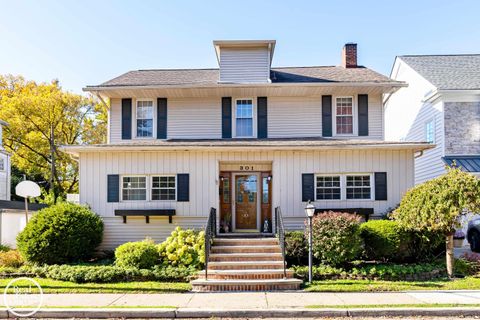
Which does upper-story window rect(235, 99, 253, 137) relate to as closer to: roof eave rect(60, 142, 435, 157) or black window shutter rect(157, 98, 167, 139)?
roof eave rect(60, 142, 435, 157)

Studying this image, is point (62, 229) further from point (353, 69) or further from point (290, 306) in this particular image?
point (353, 69)

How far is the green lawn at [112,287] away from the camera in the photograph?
848cm

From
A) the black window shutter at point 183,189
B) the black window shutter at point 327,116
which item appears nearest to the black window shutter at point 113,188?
the black window shutter at point 183,189

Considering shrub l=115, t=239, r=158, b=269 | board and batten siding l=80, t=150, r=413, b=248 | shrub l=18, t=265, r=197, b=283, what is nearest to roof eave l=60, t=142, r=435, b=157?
board and batten siding l=80, t=150, r=413, b=248

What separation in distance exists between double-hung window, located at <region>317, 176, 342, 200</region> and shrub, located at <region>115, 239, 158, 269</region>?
5423 mm

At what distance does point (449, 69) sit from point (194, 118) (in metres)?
12.2

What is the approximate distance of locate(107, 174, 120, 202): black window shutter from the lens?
11906mm

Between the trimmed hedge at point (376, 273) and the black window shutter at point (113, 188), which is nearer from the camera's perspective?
the trimmed hedge at point (376, 273)

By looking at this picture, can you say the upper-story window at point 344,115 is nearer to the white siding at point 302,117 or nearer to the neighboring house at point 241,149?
the neighboring house at point 241,149

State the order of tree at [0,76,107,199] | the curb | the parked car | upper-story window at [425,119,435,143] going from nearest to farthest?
the curb < the parked car < upper-story window at [425,119,435,143] < tree at [0,76,107,199]

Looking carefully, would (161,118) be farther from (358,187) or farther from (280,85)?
(358,187)

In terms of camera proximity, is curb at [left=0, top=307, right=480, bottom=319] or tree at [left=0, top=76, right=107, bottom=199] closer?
curb at [left=0, top=307, right=480, bottom=319]

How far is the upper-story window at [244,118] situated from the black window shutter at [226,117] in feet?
0.87

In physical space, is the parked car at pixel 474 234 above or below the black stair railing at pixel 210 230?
below
